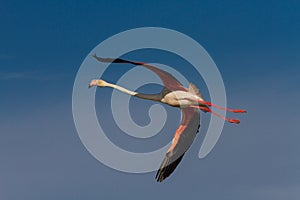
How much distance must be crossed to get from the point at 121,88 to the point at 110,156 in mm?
3251

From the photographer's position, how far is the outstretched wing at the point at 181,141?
47.0 meters

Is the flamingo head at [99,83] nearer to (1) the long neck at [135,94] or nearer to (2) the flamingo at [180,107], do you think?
(1) the long neck at [135,94]

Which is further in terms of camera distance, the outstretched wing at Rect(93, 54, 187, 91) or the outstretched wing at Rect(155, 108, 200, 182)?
the outstretched wing at Rect(155, 108, 200, 182)

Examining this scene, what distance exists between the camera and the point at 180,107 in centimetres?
4841

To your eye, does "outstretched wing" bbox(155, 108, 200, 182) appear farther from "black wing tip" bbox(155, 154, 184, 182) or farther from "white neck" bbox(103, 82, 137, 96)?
"white neck" bbox(103, 82, 137, 96)

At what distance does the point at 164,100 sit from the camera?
48.2 m

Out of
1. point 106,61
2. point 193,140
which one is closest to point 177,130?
point 193,140

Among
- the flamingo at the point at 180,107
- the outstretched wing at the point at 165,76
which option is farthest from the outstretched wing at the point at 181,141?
the outstretched wing at the point at 165,76

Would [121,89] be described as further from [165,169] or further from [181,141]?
[165,169]

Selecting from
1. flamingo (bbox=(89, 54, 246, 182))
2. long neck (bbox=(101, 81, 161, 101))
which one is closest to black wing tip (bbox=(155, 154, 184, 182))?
flamingo (bbox=(89, 54, 246, 182))

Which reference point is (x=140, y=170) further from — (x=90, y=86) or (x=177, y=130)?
(x=90, y=86)

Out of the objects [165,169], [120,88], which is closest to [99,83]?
[120,88]

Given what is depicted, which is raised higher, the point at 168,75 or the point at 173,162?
the point at 168,75

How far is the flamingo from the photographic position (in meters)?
47.1
